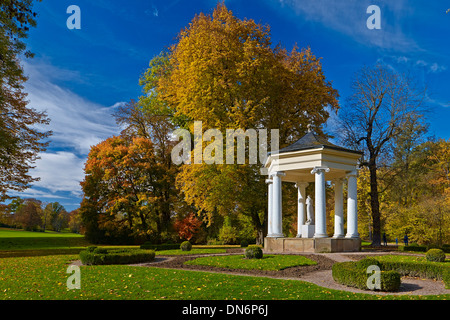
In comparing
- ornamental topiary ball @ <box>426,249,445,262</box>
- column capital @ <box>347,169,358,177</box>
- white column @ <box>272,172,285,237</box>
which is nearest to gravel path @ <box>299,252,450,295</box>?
ornamental topiary ball @ <box>426,249,445,262</box>

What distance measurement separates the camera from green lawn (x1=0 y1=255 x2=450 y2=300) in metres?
8.97

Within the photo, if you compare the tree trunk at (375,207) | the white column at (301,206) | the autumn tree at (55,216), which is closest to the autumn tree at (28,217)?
the autumn tree at (55,216)

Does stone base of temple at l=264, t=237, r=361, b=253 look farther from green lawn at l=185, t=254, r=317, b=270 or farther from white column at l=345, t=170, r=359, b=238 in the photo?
green lawn at l=185, t=254, r=317, b=270

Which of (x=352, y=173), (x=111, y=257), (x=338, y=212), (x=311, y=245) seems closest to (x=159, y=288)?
(x=111, y=257)

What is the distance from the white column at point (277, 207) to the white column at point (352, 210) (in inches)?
166

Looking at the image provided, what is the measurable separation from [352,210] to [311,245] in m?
3.84

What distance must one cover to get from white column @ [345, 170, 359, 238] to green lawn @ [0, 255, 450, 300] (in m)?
11.9

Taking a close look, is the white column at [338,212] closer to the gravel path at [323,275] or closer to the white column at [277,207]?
the gravel path at [323,275]

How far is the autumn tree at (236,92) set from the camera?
25047mm

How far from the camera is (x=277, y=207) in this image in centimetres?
2191

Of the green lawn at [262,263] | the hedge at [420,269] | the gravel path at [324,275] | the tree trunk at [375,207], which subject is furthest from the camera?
the tree trunk at [375,207]

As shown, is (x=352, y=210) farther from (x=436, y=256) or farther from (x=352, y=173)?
(x=436, y=256)

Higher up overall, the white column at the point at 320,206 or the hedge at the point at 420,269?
the white column at the point at 320,206

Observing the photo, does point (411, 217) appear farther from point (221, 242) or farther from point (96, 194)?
point (96, 194)
